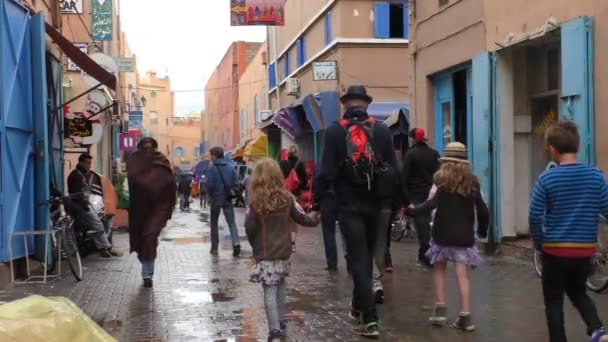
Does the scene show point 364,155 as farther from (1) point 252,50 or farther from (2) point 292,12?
(1) point 252,50

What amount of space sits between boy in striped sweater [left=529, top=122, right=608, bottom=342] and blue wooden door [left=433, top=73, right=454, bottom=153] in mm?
8713

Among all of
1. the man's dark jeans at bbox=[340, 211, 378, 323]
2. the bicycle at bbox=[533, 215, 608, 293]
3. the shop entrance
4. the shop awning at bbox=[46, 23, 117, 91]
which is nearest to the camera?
the man's dark jeans at bbox=[340, 211, 378, 323]

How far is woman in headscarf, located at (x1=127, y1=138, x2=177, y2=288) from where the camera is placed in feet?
28.9

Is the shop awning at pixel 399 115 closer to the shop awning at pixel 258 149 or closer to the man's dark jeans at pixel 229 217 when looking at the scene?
the man's dark jeans at pixel 229 217

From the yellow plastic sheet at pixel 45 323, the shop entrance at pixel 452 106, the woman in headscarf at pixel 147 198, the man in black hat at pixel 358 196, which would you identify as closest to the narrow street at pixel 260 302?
the man in black hat at pixel 358 196

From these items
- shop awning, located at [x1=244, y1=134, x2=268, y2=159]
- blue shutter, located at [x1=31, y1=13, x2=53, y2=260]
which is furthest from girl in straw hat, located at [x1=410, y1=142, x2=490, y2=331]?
shop awning, located at [x1=244, y1=134, x2=268, y2=159]

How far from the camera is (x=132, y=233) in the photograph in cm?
890

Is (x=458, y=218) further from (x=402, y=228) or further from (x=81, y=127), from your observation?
(x=81, y=127)

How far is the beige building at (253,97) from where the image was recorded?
37188 mm

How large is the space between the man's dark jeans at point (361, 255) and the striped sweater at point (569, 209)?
4.92ft

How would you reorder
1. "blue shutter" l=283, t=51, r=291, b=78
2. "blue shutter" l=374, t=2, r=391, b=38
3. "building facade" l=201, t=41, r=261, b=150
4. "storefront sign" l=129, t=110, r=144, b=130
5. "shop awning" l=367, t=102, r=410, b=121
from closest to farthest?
"shop awning" l=367, t=102, r=410, b=121 → "blue shutter" l=374, t=2, r=391, b=38 → "blue shutter" l=283, t=51, r=291, b=78 → "storefront sign" l=129, t=110, r=144, b=130 → "building facade" l=201, t=41, r=261, b=150

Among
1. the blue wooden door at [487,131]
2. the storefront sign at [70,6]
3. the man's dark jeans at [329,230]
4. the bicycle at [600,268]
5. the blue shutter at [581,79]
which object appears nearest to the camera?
the bicycle at [600,268]

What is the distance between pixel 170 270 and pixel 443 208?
4.98 m

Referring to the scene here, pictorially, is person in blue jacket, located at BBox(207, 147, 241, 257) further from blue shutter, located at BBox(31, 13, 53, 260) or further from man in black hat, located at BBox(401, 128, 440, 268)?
man in black hat, located at BBox(401, 128, 440, 268)
